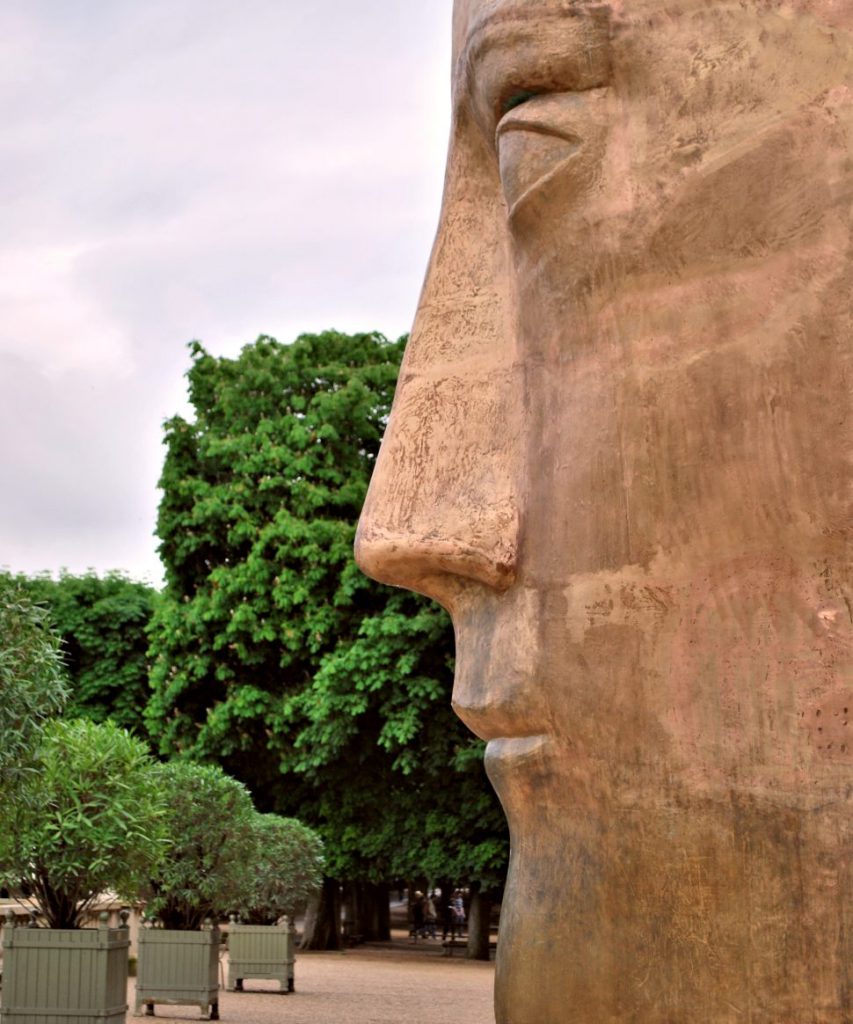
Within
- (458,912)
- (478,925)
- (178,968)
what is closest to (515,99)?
(178,968)

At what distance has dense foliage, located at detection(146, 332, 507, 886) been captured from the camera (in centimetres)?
2289

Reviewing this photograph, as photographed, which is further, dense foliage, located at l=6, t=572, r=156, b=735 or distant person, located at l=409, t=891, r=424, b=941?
distant person, located at l=409, t=891, r=424, b=941

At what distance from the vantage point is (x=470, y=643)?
143 inches

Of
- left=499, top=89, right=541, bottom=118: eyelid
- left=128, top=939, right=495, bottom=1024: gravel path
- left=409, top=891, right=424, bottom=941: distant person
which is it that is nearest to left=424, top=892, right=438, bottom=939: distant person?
left=409, top=891, right=424, bottom=941: distant person

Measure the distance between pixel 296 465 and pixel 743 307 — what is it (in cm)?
2272

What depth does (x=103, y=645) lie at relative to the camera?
34.0m

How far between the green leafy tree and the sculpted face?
572 inches

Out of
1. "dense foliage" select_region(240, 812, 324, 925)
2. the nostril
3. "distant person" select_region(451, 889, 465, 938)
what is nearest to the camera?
the nostril

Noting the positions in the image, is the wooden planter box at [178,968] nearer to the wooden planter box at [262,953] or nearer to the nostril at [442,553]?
the wooden planter box at [262,953]

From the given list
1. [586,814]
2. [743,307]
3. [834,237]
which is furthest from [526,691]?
[834,237]

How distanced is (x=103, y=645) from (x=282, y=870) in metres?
14.0

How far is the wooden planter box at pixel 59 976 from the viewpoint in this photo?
41.0ft

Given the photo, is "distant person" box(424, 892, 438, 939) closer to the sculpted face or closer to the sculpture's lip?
the sculpture's lip

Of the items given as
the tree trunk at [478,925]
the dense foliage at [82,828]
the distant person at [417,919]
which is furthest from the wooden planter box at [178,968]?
the distant person at [417,919]
